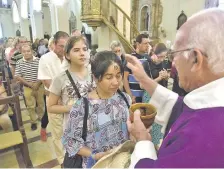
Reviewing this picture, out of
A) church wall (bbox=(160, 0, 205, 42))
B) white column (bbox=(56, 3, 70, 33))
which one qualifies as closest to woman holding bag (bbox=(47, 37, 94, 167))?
white column (bbox=(56, 3, 70, 33))

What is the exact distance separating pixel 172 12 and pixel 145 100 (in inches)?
364

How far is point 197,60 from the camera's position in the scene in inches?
29.2

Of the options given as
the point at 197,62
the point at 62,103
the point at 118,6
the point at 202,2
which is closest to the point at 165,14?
the point at 202,2

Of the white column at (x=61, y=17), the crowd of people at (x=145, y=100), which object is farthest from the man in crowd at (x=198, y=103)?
the white column at (x=61, y=17)

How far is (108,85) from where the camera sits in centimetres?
124

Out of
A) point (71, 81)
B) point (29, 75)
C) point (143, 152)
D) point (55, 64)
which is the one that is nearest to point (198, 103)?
point (143, 152)

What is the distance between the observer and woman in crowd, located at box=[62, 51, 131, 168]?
3.89 feet

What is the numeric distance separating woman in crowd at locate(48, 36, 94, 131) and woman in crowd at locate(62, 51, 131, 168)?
45 cm

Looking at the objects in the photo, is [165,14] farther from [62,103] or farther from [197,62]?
[197,62]

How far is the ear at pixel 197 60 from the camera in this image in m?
0.73

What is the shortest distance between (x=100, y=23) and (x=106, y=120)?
421 cm

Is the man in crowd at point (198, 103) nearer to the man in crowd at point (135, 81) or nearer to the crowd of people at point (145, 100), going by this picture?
the crowd of people at point (145, 100)

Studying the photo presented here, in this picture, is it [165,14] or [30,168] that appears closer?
[30,168]

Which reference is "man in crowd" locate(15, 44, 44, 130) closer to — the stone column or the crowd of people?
the crowd of people
